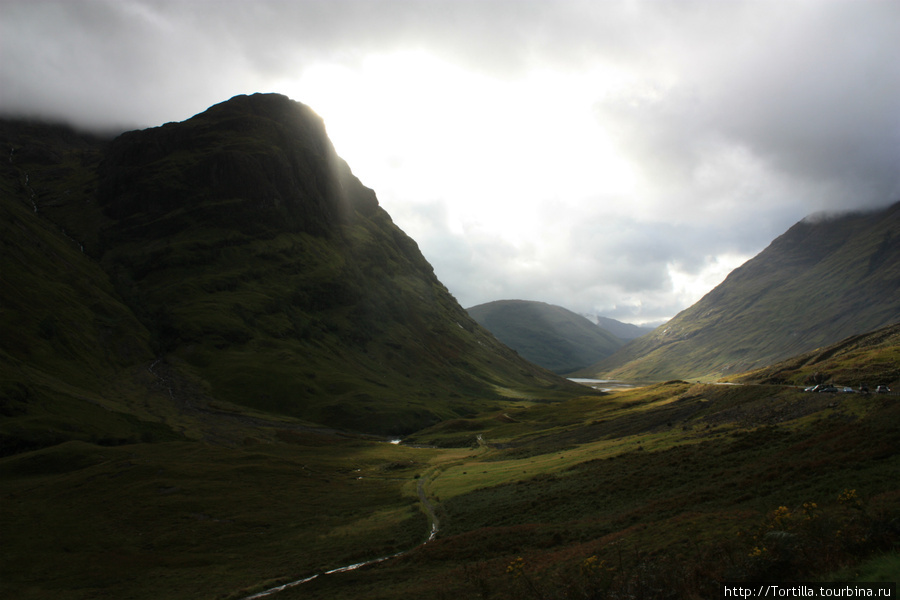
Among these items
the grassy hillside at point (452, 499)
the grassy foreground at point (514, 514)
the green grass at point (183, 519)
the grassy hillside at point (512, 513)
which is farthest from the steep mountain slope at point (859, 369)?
the green grass at point (183, 519)

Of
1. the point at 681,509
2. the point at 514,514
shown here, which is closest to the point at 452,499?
the point at 514,514

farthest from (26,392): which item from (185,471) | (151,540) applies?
(151,540)

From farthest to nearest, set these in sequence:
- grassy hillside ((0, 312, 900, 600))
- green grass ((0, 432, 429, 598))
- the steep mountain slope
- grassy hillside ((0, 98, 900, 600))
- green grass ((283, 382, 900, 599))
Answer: the steep mountain slope
green grass ((0, 432, 429, 598))
grassy hillside ((0, 98, 900, 600))
grassy hillside ((0, 312, 900, 600))
green grass ((283, 382, 900, 599))

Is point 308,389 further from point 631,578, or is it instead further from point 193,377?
point 631,578

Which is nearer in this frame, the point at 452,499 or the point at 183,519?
the point at 183,519

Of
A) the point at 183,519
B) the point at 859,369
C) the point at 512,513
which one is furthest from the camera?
the point at 859,369

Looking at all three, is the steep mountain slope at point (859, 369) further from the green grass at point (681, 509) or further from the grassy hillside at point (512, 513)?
the green grass at point (681, 509)

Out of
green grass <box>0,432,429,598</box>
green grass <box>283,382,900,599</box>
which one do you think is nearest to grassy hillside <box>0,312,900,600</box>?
green grass <box>283,382,900,599</box>

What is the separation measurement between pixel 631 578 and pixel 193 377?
179927mm

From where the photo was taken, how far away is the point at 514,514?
47.2 meters

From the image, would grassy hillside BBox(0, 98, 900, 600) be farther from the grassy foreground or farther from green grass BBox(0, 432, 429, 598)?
green grass BBox(0, 432, 429, 598)

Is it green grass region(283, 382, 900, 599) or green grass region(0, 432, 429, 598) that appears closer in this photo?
green grass region(283, 382, 900, 599)

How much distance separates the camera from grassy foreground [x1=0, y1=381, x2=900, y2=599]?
74.9ft

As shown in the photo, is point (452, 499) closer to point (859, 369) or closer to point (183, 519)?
point (183, 519)
